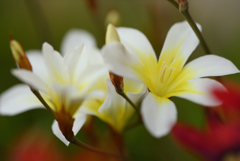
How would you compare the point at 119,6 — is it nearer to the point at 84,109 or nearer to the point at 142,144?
the point at 142,144

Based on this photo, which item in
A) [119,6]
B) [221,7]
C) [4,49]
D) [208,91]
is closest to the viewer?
[208,91]

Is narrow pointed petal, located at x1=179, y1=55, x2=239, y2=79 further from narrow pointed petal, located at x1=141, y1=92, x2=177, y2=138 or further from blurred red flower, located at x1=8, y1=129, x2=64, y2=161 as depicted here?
blurred red flower, located at x1=8, y1=129, x2=64, y2=161

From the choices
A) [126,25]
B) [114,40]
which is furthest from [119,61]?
[126,25]

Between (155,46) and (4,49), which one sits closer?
(155,46)

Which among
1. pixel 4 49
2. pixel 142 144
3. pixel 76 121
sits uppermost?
pixel 76 121

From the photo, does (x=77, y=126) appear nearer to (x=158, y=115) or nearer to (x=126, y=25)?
(x=158, y=115)

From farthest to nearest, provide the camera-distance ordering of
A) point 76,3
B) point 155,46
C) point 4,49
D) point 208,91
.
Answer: point 76,3 → point 4,49 → point 155,46 → point 208,91

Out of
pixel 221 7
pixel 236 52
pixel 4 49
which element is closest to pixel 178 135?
pixel 236 52

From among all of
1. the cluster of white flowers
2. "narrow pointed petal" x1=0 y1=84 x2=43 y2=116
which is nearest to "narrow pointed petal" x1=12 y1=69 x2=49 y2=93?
the cluster of white flowers
